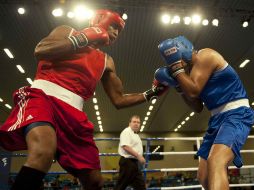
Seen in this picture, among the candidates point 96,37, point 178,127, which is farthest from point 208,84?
point 178,127

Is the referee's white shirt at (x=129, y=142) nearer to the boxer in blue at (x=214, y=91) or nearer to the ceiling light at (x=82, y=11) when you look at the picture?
the boxer in blue at (x=214, y=91)

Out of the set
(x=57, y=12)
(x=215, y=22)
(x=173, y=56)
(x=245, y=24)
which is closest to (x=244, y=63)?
(x=245, y=24)

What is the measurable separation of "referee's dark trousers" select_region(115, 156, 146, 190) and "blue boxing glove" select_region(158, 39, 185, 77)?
238 centimetres

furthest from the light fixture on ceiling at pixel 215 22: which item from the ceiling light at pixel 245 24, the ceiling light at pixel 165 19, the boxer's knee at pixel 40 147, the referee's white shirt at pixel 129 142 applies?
the boxer's knee at pixel 40 147

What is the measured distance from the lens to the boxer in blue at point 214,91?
2.08m

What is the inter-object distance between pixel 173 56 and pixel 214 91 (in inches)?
15.6

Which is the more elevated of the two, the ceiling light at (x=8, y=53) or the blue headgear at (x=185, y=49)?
the ceiling light at (x=8, y=53)

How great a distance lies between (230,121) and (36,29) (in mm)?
5921

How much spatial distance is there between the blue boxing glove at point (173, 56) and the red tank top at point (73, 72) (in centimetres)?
58

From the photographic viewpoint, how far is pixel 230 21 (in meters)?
→ 6.92

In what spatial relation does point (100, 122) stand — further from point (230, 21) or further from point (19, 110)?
point (19, 110)

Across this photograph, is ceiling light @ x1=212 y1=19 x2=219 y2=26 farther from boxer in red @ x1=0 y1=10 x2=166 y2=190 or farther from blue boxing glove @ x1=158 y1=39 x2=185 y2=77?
boxer in red @ x1=0 y1=10 x2=166 y2=190

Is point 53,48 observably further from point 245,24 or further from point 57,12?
point 245,24

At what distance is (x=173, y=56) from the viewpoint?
2355mm
